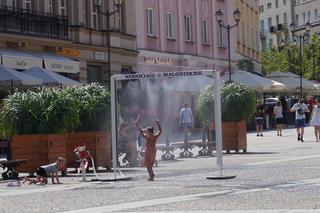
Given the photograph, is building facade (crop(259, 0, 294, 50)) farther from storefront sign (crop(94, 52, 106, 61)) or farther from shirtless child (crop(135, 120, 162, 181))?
shirtless child (crop(135, 120, 162, 181))

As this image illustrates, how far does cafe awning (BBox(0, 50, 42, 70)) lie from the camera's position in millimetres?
35250

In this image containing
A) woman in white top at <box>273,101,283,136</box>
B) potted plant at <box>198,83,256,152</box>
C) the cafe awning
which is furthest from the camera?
woman in white top at <box>273,101,283,136</box>

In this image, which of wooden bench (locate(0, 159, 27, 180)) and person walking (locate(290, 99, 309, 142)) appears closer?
wooden bench (locate(0, 159, 27, 180))

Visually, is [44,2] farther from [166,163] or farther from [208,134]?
[166,163]

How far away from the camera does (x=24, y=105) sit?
23.4 metres

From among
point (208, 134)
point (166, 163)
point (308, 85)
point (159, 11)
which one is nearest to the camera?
point (166, 163)

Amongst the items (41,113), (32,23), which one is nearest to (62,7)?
(32,23)

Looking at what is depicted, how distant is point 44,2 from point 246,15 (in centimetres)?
3389

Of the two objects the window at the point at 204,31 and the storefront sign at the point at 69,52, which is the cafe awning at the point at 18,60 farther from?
the window at the point at 204,31

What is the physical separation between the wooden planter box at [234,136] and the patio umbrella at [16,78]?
7.18 metres

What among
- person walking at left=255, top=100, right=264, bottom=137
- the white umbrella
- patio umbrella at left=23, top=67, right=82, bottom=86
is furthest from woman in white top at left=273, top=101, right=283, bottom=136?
patio umbrella at left=23, top=67, right=82, bottom=86

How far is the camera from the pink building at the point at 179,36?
167 ft

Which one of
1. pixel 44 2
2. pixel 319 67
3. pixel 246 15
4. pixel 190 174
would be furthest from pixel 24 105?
pixel 319 67

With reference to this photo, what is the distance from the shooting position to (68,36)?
4156cm
